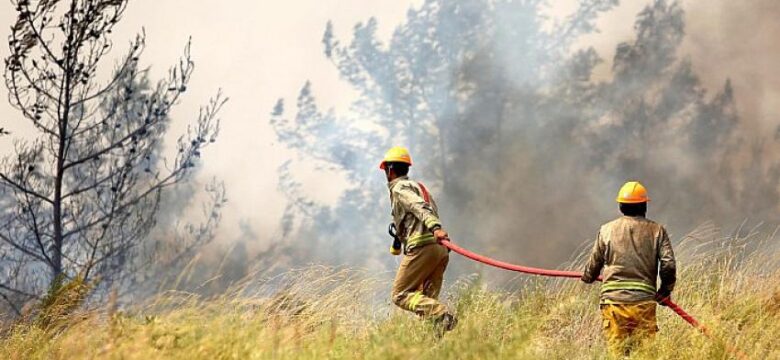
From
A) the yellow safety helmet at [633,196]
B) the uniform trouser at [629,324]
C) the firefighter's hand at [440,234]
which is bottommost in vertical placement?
the uniform trouser at [629,324]

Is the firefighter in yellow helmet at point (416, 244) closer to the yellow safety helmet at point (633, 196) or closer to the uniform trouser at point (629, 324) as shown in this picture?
the uniform trouser at point (629, 324)

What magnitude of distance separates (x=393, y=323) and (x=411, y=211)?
0.90m

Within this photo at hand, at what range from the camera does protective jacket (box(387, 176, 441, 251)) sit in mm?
6602

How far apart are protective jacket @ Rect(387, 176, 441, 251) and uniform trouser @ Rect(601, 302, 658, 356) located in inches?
53.1

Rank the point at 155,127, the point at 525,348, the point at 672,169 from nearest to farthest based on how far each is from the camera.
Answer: the point at 525,348 < the point at 155,127 < the point at 672,169

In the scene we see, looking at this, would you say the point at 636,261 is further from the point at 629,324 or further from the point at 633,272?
the point at 629,324

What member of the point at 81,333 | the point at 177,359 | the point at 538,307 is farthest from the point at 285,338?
the point at 538,307

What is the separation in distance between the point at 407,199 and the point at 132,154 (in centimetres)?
704

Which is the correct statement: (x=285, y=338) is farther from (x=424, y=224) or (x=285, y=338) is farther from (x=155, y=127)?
(x=155, y=127)

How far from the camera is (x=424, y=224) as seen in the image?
22.0 feet

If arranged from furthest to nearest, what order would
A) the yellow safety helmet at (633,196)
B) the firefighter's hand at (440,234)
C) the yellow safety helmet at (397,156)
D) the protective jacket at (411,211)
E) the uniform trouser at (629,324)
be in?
the yellow safety helmet at (397,156), the protective jacket at (411,211), the firefighter's hand at (440,234), the yellow safety helmet at (633,196), the uniform trouser at (629,324)

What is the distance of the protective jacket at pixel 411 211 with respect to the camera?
6.60m

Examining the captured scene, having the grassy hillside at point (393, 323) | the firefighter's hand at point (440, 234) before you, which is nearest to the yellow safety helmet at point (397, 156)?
the firefighter's hand at point (440, 234)

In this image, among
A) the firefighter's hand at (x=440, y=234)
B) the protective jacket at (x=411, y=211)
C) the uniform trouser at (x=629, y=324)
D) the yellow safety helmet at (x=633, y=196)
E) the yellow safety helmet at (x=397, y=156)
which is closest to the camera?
the uniform trouser at (x=629, y=324)
